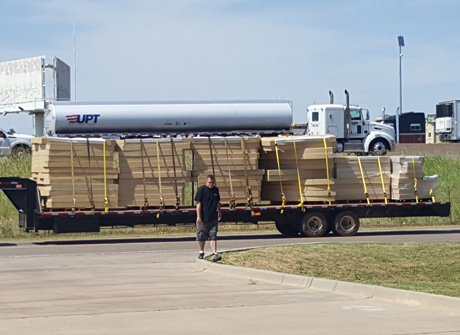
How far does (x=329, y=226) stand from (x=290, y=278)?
1120 centimetres

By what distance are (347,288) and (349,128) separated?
31.3m

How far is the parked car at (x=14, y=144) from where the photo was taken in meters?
41.2

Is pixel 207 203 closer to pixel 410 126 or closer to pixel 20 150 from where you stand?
pixel 20 150

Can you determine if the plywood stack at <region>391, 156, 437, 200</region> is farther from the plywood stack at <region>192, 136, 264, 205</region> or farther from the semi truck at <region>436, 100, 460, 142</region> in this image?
the semi truck at <region>436, 100, 460, 142</region>

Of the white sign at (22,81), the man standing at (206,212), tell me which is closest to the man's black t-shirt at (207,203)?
the man standing at (206,212)

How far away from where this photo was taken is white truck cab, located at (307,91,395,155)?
4262 centimetres

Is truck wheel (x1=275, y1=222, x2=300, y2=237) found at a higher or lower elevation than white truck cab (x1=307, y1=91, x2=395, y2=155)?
lower

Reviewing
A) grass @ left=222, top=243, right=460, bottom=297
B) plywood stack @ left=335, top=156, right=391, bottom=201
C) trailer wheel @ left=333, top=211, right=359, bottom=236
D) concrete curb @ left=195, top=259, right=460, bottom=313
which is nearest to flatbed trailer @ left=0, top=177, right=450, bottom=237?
trailer wheel @ left=333, top=211, right=359, bottom=236

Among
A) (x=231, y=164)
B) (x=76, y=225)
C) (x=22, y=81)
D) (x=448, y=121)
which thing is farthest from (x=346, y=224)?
(x=22, y=81)

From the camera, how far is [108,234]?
85.5 feet

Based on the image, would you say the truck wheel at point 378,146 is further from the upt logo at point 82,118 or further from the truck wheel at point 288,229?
the truck wheel at point 288,229

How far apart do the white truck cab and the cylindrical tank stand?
710 centimetres

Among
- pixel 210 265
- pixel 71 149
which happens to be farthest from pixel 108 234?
pixel 210 265

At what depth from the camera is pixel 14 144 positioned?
41.4 meters
